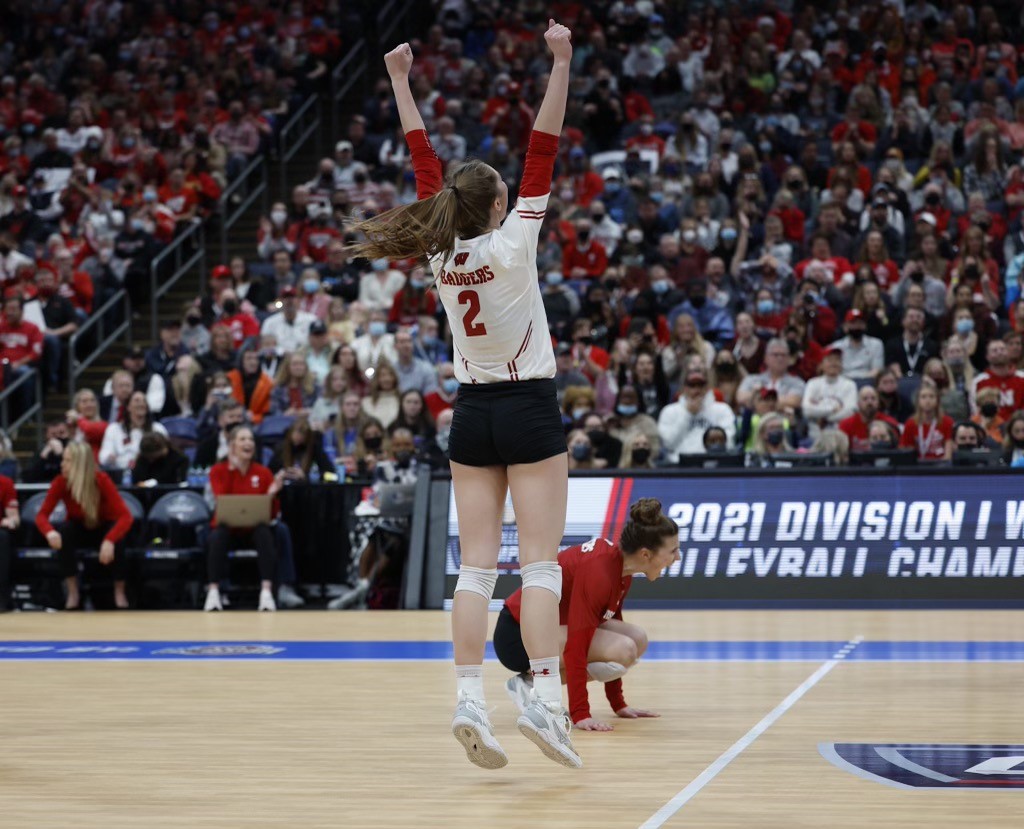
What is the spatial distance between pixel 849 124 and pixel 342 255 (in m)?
6.55

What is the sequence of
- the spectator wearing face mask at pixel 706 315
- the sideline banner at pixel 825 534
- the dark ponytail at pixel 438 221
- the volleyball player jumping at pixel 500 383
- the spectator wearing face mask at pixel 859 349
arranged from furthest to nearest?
the spectator wearing face mask at pixel 706 315 < the spectator wearing face mask at pixel 859 349 < the sideline banner at pixel 825 534 < the volleyball player jumping at pixel 500 383 < the dark ponytail at pixel 438 221

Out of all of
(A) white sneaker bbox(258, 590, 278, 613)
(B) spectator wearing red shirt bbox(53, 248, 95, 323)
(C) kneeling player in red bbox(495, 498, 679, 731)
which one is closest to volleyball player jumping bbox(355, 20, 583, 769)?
(C) kneeling player in red bbox(495, 498, 679, 731)

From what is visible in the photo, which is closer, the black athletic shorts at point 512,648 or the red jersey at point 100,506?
the black athletic shorts at point 512,648

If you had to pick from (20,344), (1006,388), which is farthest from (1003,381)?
(20,344)

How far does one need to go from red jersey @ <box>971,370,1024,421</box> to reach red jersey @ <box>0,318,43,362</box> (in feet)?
36.4

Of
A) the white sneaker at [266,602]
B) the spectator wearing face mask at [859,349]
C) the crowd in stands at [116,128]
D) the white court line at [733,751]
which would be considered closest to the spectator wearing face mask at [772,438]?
the spectator wearing face mask at [859,349]

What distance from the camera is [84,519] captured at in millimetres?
14891

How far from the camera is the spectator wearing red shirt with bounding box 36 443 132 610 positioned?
575 inches

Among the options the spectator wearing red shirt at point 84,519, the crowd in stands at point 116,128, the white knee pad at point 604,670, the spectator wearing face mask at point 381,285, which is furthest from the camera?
the crowd in stands at point 116,128

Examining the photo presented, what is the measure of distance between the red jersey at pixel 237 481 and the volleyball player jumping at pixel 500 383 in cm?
926

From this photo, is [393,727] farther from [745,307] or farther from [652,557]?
[745,307]

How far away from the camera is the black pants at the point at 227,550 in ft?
47.3

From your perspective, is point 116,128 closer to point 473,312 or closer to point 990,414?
point 990,414

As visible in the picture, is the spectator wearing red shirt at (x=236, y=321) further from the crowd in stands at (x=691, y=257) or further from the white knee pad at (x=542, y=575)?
the white knee pad at (x=542, y=575)
